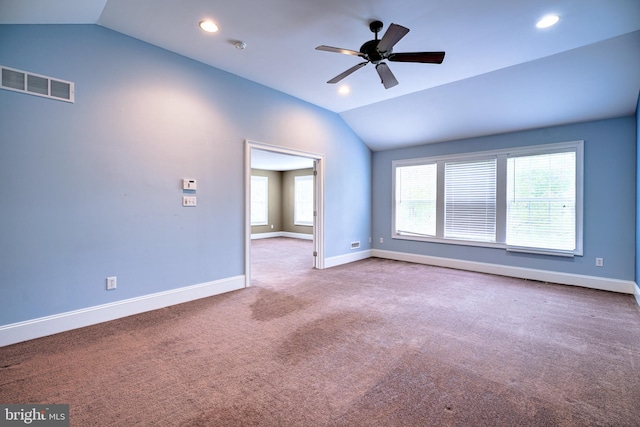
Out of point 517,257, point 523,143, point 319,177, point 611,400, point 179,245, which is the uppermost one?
point 523,143

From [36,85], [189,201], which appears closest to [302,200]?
[189,201]

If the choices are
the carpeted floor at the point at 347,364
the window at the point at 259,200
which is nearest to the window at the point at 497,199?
the carpeted floor at the point at 347,364

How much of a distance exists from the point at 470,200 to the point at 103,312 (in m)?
5.81

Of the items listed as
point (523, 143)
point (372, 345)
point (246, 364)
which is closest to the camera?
point (246, 364)

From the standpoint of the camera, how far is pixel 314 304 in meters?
3.52

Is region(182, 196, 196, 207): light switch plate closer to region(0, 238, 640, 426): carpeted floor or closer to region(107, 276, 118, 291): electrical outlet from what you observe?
region(107, 276, 118, 291): electrical outlet

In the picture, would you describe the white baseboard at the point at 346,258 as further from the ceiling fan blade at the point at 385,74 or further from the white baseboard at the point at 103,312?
the ceiling fan blade at the point at 385,74

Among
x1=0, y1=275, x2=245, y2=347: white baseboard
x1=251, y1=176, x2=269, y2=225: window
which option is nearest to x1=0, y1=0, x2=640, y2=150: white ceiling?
x1=0, y1=275, x2=245, y2=347: white baseboard

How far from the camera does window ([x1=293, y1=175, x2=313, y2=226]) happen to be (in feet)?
33.3

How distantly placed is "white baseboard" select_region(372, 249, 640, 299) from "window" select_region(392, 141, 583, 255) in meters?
0.36

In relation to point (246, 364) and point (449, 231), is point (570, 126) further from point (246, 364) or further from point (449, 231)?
point (246, 364)

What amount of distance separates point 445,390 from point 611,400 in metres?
1.03

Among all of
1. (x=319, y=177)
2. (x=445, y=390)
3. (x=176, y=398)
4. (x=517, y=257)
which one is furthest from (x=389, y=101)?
(x=176, y=398)

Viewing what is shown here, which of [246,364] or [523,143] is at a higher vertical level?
[523,143]
